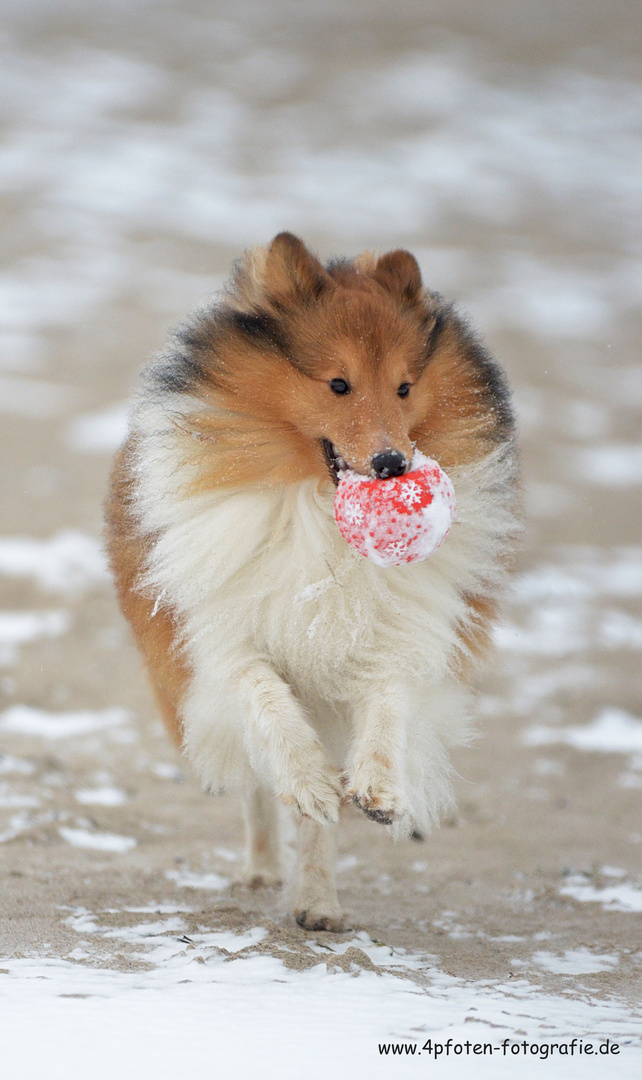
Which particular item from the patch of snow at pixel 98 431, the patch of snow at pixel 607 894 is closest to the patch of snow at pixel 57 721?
the patch of snow at pixel 607 894

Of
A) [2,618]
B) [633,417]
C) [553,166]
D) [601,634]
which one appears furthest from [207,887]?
[553,166]

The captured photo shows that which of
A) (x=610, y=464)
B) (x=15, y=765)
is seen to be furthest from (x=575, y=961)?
(x=610, y=464)

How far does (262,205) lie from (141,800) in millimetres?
13159

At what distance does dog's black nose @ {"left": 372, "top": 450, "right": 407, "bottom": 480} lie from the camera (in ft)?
9.65

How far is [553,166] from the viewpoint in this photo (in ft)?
63.3

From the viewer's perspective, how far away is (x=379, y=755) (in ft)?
9.87

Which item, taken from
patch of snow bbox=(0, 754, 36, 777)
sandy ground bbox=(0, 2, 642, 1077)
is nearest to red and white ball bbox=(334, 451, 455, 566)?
sandy ground bbox=(0, 2, 642, 1077)

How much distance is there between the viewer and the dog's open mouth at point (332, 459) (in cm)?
315

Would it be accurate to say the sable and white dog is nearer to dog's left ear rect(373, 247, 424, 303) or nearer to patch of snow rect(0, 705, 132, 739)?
dog's left ear rect(373, 247, 424, 303)

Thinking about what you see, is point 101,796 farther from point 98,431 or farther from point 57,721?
point 98,431

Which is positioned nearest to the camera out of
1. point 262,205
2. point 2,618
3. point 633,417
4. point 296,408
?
point 296,408

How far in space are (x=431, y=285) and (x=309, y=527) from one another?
10.8m

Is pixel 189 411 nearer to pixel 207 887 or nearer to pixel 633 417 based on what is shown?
pixel 207 887

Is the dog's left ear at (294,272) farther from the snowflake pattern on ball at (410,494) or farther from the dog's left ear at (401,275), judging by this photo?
the snowflake pattern on ball at (410,494)
